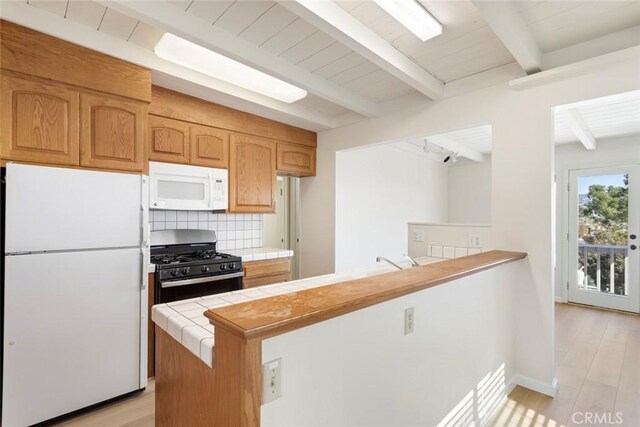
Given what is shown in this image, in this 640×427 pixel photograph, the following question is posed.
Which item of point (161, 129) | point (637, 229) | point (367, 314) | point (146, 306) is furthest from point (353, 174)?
point (637, 229)

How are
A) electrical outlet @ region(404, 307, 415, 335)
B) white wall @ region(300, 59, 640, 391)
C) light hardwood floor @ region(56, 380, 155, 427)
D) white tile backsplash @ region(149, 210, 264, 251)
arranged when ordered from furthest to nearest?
white tile backsplash @ region(149, 210, 264, 251) → white wall @ region(300, 59, 640, 391) → light hardwood floor @ region(56, 380, 155, 427) → electrical outlet @ region(404, 307, 415, 335)

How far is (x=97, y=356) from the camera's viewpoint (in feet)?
6.57

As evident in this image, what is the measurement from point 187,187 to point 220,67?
1051 mm

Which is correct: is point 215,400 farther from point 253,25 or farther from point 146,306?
point 253,25

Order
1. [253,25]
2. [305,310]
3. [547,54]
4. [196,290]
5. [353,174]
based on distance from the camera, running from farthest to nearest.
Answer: [353,174] → [196,290] → [547,54] → [253,25] → [305,310]

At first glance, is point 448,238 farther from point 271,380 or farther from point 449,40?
point 271,380

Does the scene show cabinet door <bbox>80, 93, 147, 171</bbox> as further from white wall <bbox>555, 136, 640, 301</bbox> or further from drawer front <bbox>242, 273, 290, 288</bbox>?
white wall <bbox>555, 136, 640, 301</bbox>

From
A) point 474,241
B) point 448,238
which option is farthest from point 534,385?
point 448,238

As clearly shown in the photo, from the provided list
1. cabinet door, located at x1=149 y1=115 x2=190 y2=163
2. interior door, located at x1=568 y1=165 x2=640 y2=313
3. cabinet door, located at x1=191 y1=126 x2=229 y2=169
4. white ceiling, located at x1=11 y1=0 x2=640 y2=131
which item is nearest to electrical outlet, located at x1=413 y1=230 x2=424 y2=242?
white ceiling, located at x1=11 y1=0 x2=640 y2=131

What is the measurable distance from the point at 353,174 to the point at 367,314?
302cm

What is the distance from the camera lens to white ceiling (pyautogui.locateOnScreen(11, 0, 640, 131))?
170cm

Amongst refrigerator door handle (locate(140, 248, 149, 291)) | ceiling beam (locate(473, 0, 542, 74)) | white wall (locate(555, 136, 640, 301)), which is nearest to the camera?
ceiling beam (locate(473, 0, 542, 74))

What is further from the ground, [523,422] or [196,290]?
[196,290]

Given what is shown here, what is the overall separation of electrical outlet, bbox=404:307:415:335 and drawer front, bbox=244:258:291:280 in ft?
6.57
